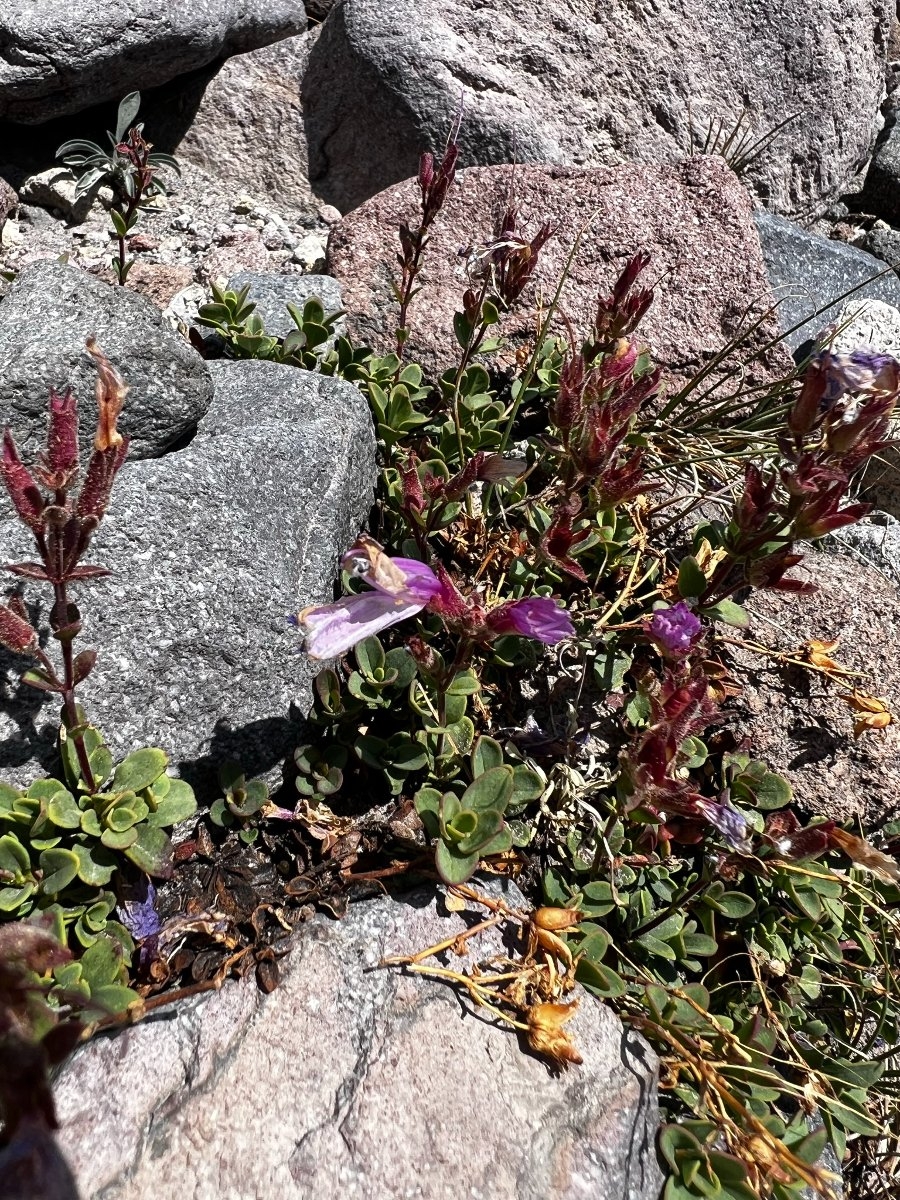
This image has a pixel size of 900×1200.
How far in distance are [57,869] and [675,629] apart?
1514mm

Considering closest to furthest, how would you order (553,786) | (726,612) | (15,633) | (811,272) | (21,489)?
(21,489)
(15,633)
(553,786)
(726,612)
(811,272)

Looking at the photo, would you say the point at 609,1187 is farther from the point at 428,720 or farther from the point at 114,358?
the point at 114,358

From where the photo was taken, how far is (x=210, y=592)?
7.07 ft

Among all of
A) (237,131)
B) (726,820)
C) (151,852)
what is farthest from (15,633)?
(237,131)

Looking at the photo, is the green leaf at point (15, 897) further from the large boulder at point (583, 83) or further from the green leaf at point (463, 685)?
the large boulder at point (583, 83)

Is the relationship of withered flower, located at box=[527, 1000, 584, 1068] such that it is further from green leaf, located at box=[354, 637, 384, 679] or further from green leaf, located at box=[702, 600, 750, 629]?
green leaf, located at box=[702, 600, 750, 629]

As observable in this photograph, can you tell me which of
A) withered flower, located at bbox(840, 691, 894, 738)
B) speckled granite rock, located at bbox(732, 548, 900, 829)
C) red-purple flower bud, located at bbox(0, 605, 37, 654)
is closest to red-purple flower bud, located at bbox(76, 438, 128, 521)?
red-purple flower bud, located at bbox(0, 605, 37, 654)

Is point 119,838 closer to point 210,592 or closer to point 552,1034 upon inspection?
point 210,592

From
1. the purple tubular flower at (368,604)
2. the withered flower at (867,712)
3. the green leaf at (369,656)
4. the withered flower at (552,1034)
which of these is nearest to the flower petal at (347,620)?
the purple tubular flower at (368,604)

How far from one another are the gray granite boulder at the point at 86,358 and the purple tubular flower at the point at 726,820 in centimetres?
163

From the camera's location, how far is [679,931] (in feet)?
7.33

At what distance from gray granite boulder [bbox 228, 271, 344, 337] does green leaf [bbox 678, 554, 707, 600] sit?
1530 millimetres

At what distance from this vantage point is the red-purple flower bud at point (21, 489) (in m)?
1.60

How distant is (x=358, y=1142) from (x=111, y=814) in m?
0.81
